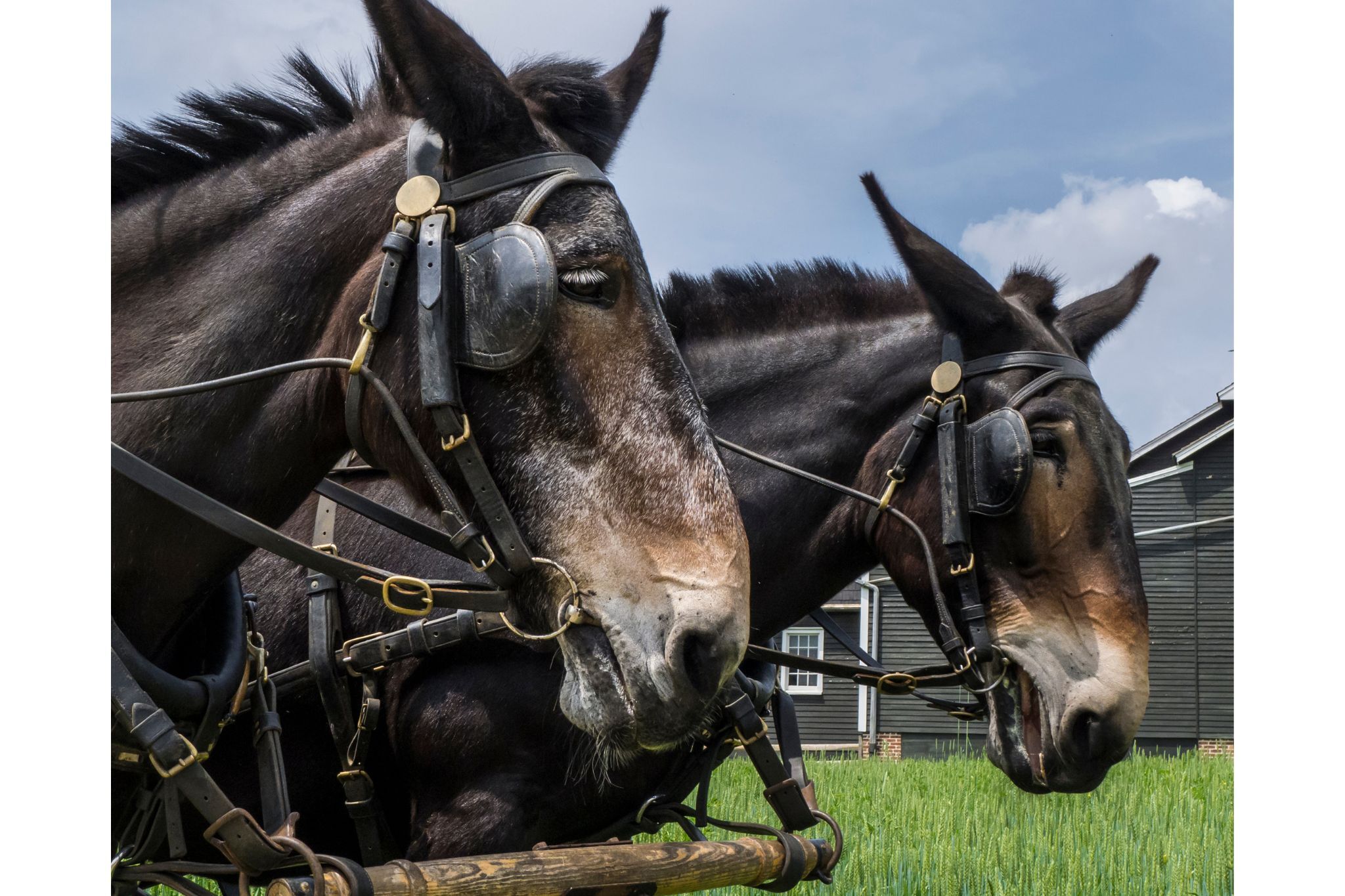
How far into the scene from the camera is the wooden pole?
1743 millimetres

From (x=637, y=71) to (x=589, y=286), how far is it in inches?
34.0

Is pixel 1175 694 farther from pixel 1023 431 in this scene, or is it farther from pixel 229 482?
pixel 229 482

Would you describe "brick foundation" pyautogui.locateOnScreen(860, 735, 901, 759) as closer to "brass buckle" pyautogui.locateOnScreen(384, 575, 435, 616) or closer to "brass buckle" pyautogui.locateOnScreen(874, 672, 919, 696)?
"brass buckle" pyautogui.locateOnScreen(874, 672, 919, 696)

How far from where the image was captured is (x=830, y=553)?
136 inches

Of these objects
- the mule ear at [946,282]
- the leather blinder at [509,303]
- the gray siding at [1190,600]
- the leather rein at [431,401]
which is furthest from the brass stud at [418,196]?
the gray siding at [1190,600]

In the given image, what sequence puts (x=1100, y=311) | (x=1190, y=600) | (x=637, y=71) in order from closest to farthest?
(x=637, y=71)
(x=1100, y=311)
(x=1190, y=600)

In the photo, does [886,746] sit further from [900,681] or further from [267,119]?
[267,119]

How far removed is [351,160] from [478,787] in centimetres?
143

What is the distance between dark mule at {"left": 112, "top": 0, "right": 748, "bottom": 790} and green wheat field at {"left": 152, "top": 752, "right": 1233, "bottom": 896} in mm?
2680

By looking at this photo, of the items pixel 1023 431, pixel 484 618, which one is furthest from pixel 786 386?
pixel 484 618

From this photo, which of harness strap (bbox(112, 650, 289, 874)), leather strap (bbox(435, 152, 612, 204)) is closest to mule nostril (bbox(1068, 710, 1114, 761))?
leather strap (bbox(435, 152, 612, 204))

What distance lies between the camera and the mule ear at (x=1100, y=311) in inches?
163

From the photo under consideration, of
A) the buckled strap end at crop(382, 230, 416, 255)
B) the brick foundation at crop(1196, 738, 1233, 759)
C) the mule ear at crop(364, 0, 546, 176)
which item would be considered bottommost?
the brick foundation at crop(1196, 738, 1233, 759)

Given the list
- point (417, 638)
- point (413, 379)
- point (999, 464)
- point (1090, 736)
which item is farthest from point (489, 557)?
point (1090, 736)
